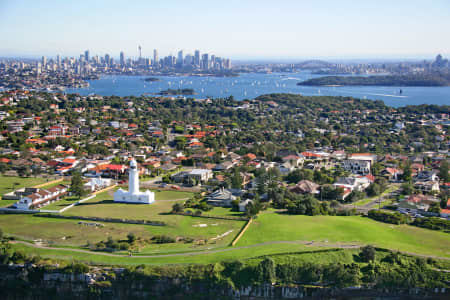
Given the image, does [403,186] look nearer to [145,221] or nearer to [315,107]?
[145,221]

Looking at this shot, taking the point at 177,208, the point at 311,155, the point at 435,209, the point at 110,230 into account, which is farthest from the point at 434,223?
the point at 311,155

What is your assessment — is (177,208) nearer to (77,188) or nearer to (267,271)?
(77,188)

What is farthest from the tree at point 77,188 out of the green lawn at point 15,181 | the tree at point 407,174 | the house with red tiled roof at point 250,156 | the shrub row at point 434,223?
the tree at point 407,174


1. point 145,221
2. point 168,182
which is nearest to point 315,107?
point 168,182

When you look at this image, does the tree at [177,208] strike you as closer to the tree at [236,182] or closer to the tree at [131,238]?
the tree at [131,238]

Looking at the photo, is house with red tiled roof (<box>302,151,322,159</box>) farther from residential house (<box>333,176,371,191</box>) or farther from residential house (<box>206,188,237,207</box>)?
residential house (<box>206,188,237,207</box>)

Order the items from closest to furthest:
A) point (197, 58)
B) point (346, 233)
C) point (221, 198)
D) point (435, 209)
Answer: point (346, 233) < point (435, 209) < point (221, 198) < point (197, 58)
